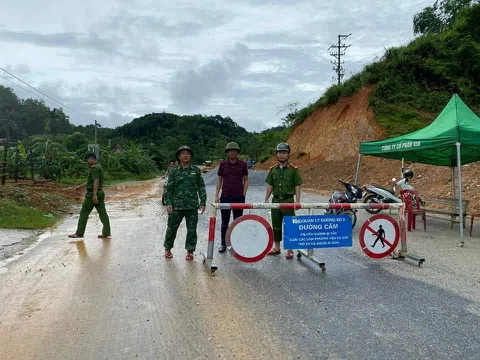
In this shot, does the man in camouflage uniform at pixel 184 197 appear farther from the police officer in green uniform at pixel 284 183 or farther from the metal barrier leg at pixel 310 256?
the metal barrier leg at pixel 310 256

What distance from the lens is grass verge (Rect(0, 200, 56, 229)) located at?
10.4 meters

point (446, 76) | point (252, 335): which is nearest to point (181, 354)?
point (252, 335)

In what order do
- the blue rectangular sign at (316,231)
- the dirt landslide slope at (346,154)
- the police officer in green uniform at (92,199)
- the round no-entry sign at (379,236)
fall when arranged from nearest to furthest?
the blue rectangular sign at (316,231)
the round no-entry sign at (379,236)
the police officer in green uniform at (92,199)
the dirt landslide slope at (346,154)

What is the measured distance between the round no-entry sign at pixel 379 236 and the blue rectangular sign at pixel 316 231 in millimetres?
335

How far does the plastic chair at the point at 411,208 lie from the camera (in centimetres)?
1049

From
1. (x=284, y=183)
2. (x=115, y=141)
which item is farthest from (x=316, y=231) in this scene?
(x=115, y=141)

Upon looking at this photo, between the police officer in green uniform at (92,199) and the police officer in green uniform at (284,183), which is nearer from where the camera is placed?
the police officer in green uniform at (284,183)

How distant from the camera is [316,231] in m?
6.67

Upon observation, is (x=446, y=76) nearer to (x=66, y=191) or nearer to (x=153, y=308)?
(x=66, y=191)

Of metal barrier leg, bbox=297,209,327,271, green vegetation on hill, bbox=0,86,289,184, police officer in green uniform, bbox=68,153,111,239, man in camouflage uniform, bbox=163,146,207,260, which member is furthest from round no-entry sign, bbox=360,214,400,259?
green vegetation on hill, bbox=0,86,289,184

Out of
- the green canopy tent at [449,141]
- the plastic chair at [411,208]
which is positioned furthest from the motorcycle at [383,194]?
the green canopy tent at [449,141]

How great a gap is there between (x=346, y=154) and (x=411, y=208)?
2077 centimetres

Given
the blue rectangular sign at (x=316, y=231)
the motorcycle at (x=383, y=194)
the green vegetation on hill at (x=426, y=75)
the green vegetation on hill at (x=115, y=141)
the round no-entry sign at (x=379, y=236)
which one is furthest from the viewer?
the green vegetation on hill at (x=426, y=75)

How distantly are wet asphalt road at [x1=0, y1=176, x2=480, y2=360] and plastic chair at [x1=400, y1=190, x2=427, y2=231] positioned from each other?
390 cm
